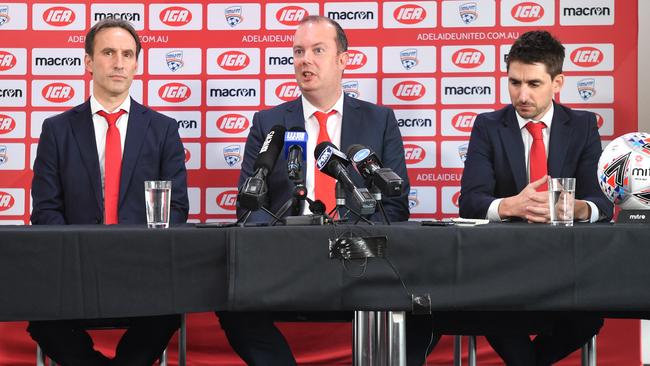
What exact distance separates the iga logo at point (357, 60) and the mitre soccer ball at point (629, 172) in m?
1.81

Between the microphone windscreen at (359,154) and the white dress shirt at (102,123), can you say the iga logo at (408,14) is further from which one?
the microphone windscreen at (359,154)

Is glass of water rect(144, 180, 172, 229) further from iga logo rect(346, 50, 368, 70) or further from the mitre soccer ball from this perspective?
iga logo rect(346, 50, 368, 70)

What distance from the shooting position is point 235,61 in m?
3.86

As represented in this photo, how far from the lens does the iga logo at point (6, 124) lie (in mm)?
3850

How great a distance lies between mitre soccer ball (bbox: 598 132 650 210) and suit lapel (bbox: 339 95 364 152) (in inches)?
47.1

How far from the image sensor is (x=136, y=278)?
1.87 m

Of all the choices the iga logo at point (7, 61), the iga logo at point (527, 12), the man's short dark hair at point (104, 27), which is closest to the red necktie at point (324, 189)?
the man's short dark hair at point (104, 27)

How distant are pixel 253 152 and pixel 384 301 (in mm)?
1377

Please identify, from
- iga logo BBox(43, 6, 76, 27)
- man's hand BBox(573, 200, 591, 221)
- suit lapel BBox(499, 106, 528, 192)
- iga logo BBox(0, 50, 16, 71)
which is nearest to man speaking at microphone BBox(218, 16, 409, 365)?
suit lapel BBox(499, 106, 528, 192)

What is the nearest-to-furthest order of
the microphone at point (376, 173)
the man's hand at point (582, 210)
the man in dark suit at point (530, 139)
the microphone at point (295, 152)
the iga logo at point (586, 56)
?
the microphone at point (376, 173)
the microphone at point (295, 152)
the man's hand at point (582, 210)
the man in dark suit at point (530, 139)
the iga logo at point (586, 56)

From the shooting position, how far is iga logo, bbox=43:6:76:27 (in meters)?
3.88

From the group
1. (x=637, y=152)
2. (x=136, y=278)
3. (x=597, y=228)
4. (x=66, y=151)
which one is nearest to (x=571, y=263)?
(x=597, y=228)

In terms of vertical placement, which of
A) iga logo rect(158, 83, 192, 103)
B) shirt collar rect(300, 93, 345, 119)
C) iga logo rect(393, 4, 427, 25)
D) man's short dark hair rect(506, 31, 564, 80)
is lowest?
shirt collar rect(300, 93, 345, 119)

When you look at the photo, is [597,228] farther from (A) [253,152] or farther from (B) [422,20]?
(B) [422,20]
